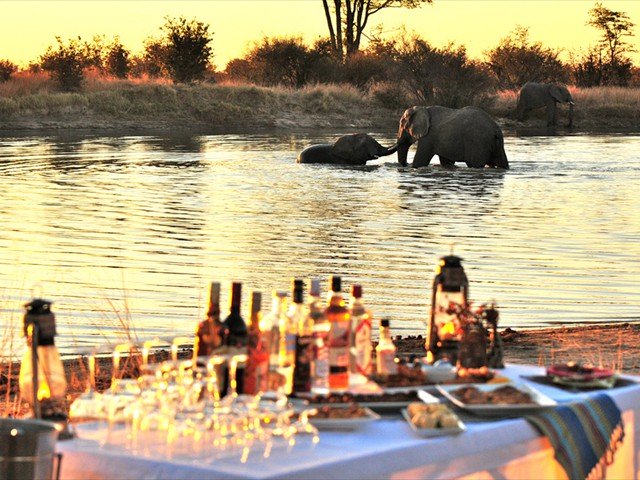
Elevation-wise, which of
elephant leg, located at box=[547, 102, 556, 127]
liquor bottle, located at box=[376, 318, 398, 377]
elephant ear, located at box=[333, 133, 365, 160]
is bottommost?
elephant leg, located at box=[547, 102, 556, 127]

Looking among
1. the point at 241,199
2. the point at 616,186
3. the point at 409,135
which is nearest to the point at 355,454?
the point at 241,199

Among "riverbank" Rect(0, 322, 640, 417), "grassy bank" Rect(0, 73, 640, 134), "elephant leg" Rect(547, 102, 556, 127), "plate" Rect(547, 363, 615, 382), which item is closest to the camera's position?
"plate" Rect(547, 363, 615, 382)

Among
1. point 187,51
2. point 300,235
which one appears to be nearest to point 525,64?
point 187,51

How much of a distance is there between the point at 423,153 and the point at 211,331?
90.6 feet

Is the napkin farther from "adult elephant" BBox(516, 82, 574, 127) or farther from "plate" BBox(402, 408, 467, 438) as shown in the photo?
"adult elephant" BBox(516, 82, 574, 127)

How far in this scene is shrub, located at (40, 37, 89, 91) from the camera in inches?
2365

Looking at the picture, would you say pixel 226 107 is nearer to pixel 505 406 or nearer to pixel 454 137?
pixel 454 137

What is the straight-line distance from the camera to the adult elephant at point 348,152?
108 feet

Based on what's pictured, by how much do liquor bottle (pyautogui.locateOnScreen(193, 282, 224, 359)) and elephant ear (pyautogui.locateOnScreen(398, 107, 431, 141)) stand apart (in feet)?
89.2

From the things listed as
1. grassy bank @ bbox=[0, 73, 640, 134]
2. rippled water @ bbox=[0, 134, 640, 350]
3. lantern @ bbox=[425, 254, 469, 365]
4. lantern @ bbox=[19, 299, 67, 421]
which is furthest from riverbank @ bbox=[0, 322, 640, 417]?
grassy bank @ bbox=[0, 73, 640, 134]

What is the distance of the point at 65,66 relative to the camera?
61.2 m

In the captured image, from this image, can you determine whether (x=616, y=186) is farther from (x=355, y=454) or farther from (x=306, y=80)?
(x=306, y=80)

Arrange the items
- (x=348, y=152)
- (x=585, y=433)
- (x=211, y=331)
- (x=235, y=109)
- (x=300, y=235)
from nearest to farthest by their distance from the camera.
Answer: (x=585, y=433), (x=211, y=331), (x=300, y=235), (x=348, y=152), (x=235, y=109)

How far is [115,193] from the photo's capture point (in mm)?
25734
